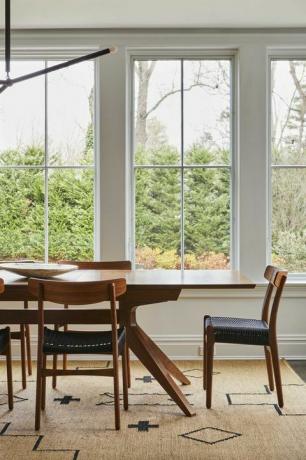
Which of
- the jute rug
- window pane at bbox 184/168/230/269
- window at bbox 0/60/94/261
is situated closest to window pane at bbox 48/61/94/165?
window at bbox 0/60/94/261

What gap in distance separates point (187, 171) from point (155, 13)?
133 cm

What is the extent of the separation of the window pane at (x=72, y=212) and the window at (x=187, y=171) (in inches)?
16.5

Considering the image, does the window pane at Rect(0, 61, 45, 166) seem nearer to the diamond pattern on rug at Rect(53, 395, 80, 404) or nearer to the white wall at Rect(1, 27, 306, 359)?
the white wall at Rect(1, 27, 306, 359)

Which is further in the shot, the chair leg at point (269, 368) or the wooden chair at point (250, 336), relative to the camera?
the chair leg at point (269, 368)

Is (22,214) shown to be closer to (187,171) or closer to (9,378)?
(187,171)

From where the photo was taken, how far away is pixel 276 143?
17.1 feet

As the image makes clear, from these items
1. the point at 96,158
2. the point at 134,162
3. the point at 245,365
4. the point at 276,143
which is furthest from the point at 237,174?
the point at 245,365

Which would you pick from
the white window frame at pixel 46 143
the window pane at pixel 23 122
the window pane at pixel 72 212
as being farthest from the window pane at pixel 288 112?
the window pane at pixel 23 122

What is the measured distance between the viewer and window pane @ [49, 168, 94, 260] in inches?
205

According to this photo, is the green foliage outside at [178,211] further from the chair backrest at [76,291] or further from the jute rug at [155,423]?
the chair backrest at [76,291]

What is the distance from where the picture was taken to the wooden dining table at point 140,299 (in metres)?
3.57

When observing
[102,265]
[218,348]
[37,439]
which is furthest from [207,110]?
[37,439]

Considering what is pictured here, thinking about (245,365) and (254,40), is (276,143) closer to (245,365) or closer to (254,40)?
(254,40)

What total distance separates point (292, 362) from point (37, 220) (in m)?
2.48
